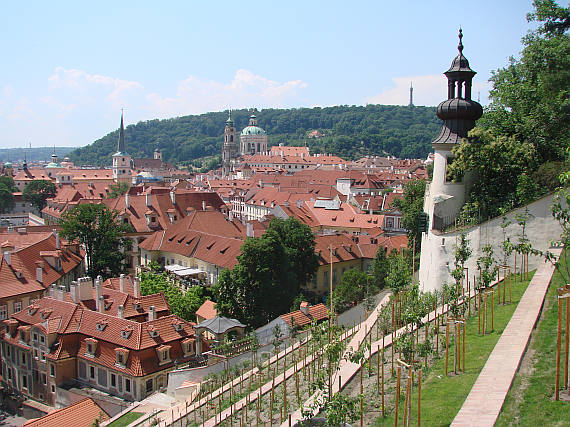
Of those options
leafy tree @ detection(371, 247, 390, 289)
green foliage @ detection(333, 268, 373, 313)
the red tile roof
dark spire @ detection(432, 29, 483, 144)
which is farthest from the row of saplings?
leafy tree @ detection(371, 247, 390, 289)

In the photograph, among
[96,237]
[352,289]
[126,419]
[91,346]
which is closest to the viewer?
[126,419]

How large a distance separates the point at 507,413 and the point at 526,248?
7.93 metres

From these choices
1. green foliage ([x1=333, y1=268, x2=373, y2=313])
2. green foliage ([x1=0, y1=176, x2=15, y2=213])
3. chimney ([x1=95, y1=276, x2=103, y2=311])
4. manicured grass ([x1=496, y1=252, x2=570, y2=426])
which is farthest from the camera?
green foliage ([x1=0, y1=176, x2=15, y2=213])

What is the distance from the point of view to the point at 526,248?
17.9 metres

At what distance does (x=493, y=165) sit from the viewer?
25109mm

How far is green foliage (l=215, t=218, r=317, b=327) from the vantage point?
120 feet

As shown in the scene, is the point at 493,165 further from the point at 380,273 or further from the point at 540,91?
the point at 380,273

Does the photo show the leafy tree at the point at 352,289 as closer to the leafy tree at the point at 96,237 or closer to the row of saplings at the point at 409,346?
the row of saplings at the point at 409,346

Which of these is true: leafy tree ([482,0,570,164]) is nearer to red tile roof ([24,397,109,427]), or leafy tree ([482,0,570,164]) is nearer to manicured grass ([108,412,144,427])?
manicured grass ([108,412,144,427])

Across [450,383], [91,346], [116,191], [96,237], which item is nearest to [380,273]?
[91,346]

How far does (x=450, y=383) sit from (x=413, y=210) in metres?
30.9

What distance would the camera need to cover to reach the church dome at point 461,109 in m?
26.1

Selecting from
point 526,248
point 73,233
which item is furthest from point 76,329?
point 526,248

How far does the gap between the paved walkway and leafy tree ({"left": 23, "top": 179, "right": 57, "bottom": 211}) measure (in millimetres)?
104853
